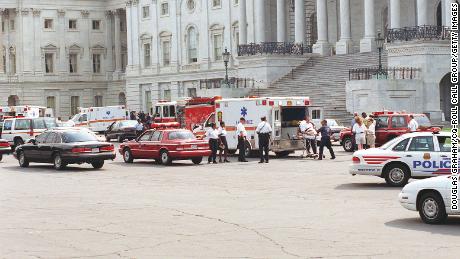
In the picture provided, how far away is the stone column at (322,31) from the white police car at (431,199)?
154ft

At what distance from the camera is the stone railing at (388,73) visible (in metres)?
49.1

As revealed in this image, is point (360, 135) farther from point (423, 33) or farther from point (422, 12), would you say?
point (422, 12)

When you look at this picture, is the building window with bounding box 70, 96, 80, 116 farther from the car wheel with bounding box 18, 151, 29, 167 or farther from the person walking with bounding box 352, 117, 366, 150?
the person walking with bounding box 352, 117, 366, 150

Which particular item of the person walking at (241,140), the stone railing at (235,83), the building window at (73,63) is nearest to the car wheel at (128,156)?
the person walking at (241,140)

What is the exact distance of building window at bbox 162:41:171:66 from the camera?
3317 inches

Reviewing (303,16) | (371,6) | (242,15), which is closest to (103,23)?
(242,15)

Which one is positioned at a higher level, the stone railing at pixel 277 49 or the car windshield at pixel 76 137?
the stone railing at pixel 277 49

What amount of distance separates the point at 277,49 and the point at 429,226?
156 feet

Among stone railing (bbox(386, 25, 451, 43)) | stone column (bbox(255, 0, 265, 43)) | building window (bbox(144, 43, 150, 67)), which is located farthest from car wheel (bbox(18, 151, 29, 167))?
building window (bbox(144, 43, 150, 67))

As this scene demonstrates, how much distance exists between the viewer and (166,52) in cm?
8475

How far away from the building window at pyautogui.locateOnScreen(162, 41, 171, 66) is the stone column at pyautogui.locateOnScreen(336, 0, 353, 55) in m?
25.9

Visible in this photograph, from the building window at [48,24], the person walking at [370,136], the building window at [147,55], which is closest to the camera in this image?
the person walking at [370,136]

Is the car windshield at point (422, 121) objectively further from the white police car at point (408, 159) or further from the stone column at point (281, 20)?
the stone column at point (281, 20)

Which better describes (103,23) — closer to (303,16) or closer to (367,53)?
(303,16)
